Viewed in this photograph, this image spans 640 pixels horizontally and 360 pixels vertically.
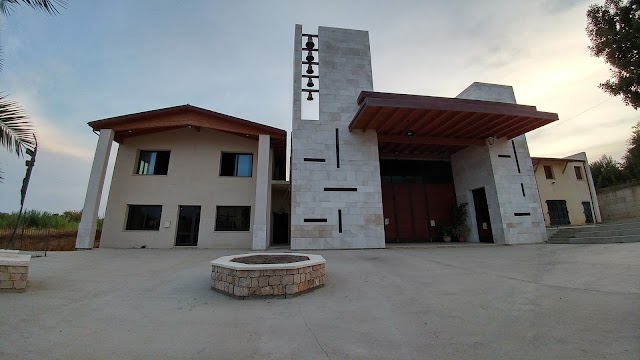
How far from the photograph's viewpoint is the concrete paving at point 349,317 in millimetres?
2719

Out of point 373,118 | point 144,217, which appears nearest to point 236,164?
point 144,217

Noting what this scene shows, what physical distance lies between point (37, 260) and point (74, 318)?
6.94 meters

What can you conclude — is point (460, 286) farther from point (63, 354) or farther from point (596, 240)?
point (596, 240)

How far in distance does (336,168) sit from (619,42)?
12.2 metres

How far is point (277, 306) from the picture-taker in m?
4.23

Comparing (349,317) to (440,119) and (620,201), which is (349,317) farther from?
(620,201)

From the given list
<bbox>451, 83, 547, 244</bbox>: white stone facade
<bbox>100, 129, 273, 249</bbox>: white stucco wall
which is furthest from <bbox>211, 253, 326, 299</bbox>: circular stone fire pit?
<bbox>451, 83, 547, 244</bbox>: white stone facade

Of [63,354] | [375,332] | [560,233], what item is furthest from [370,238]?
[63,354]

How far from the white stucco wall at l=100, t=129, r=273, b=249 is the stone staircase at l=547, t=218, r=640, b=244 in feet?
49.2

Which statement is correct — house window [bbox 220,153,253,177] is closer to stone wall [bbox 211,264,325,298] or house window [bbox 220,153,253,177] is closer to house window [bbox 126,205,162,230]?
house window [bbox 126,205,162,230]

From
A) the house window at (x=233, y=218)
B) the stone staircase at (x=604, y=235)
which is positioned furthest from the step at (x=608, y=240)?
the house window at (x=233, y=218)

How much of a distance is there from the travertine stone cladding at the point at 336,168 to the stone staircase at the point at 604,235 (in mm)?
8297

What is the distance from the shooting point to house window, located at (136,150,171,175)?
14.0 m

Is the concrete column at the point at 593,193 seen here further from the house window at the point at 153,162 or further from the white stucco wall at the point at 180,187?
the house window at the point at 153,162
